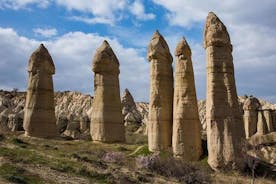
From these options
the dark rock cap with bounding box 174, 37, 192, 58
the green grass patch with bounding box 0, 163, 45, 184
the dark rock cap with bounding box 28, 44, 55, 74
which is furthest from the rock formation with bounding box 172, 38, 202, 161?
the dark rock cap with bounding box 28, 44, 55, 74

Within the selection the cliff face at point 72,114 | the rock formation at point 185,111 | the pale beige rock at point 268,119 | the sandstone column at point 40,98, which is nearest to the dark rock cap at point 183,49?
the rock formation at point 185,111

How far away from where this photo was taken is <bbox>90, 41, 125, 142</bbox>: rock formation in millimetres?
38062

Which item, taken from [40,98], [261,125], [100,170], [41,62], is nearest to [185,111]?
[100,170]

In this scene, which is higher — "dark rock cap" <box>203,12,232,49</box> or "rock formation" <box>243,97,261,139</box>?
"dark rock cap" <box>203,12,232,49</box>

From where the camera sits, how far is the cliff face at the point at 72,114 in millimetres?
58281

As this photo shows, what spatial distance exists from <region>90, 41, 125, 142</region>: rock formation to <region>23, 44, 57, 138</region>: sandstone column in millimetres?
3887

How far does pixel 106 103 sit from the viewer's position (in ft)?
126

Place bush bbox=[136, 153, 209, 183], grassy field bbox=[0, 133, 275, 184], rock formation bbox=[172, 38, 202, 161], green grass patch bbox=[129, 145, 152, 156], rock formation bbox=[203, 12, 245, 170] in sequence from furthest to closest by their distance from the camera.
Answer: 1. green grass patch bbox=[129, 145, 152, 156]
2. rock formation bbox=[172, 38, 202, 161]
3. rock formation bbox=[203, 12, 245, 170]
4. bush bbox=[136, 153, 209, 183]
5. grassy field bbox=[0, 133, 275, 184]

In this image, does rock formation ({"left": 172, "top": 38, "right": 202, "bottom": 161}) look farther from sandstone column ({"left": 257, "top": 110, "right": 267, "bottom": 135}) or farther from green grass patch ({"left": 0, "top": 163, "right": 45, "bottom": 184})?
sandstone column ({"left": 257, "top": 110, "right": 267, "bottom": 135})

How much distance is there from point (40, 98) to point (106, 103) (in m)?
5.84

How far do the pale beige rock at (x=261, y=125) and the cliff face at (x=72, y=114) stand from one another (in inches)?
113

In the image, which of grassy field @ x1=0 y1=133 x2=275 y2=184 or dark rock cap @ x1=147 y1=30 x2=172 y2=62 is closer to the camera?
grassy field @ x1=0 y1=133 x2=275 y2=184

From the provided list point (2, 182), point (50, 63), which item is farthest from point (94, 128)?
point (2, 182)

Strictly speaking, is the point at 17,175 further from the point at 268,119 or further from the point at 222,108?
the point at 268,119
